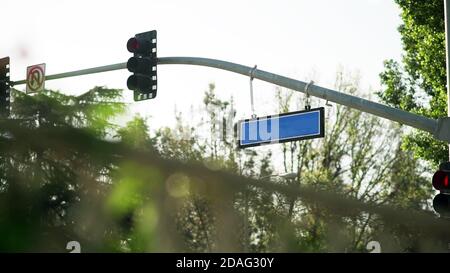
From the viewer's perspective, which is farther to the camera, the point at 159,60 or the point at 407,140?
the point at 407,140

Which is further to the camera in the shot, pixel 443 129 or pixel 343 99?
pixel 343 99

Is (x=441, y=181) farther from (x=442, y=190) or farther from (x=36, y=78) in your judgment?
(x=36, y=78)

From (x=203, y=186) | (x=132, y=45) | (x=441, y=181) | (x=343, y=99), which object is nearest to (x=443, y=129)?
(x=441, y=181)

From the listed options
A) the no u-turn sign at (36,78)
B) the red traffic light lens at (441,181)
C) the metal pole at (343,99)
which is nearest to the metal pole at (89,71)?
the metal pole at (343,99)

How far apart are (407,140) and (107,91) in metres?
10.3

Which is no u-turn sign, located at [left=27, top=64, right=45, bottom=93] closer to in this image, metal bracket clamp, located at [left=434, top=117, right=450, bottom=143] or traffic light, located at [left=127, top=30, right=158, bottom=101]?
traffic light, located at [left=127, top=30, right=158, bottom=101]

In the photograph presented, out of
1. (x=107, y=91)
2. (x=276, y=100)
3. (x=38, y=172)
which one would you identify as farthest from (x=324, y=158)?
(x=38, y=172)

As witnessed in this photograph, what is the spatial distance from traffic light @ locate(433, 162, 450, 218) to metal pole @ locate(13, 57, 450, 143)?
53 cm

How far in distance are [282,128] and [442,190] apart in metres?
2.78

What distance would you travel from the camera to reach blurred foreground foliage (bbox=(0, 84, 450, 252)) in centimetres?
2509

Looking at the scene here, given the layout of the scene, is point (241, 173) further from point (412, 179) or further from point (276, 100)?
point (412, 179)

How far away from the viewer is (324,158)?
40625 millimetres

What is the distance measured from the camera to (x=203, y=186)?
3969cm

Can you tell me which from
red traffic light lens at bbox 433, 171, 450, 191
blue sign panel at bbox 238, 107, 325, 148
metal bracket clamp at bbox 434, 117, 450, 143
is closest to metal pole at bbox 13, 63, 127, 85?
blue sign panel at bbox 238, 107, 325, 148
